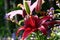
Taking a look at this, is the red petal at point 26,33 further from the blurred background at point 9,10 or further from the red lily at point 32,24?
the blurred background at point 9,10

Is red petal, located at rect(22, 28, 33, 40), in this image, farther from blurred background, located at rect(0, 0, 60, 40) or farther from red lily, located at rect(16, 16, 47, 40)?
blurred background, located at rect(0, 0, 60, 40)

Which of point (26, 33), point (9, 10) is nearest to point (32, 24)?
point (26, 33)

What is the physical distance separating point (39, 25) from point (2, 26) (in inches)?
81.9

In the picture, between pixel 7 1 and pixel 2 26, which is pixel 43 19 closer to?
pixel 7 1

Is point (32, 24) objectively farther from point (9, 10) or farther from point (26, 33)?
point (9, 10)

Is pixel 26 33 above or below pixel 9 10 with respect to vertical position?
above

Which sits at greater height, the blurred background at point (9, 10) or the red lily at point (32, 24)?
the red lily at point (32, 24)

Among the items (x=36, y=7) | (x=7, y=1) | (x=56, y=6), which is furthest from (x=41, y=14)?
(x=7, y=1)

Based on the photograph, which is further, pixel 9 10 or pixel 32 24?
pixel 9 10

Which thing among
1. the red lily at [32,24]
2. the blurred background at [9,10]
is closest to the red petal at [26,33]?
the red lily at [32,24]

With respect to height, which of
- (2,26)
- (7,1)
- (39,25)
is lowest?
(2,26)

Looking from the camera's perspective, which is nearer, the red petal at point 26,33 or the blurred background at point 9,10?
the red petal at point 26,33

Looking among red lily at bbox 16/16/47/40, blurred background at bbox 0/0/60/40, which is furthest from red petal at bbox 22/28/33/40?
blurred background at bbox 0/0/60/40

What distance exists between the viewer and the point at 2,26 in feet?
8.90
